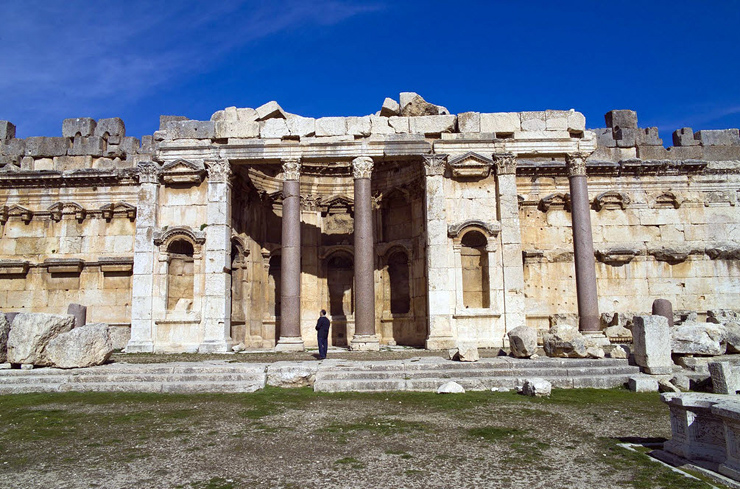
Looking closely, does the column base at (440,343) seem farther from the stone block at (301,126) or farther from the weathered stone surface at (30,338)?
the weathered stone surface at (30,338)

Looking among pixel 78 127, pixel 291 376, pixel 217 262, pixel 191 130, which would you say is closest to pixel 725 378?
pixel 291 376

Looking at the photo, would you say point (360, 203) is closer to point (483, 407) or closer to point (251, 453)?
point (483, 407)

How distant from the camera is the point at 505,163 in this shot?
57.8 feet

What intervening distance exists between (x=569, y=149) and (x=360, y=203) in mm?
7150

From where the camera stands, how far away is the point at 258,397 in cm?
974

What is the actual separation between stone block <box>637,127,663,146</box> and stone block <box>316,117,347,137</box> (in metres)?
12.5

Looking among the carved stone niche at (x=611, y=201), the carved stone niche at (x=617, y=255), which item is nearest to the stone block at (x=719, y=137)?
the carved stone niche at (x=611, y=201)

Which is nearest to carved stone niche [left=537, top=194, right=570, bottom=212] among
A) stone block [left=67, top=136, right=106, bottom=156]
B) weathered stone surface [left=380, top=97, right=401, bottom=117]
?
weathered stone surface [left=380, top=97, right=401, bottom=117]

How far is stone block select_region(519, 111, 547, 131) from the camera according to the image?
707 inches

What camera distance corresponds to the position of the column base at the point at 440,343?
16391 mm

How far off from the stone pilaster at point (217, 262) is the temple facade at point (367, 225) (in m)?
0.05

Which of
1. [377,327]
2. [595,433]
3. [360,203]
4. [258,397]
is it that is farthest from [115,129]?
[595,433]

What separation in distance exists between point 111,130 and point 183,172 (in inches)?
261

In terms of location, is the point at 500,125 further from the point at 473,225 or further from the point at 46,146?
the point at 46,146
